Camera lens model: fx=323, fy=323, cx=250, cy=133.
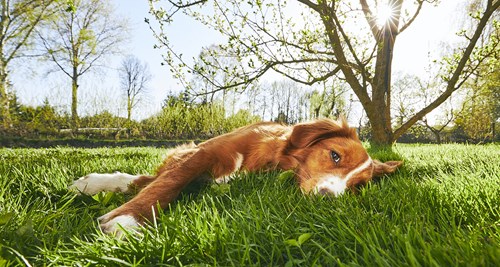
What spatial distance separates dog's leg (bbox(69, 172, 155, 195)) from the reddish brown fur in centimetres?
3

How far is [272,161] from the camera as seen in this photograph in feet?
9.64

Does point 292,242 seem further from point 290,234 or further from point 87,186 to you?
point 87,186

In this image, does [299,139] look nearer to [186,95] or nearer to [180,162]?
[180,162]

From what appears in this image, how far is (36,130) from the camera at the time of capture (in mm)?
18156

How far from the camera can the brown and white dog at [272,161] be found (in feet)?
7.90

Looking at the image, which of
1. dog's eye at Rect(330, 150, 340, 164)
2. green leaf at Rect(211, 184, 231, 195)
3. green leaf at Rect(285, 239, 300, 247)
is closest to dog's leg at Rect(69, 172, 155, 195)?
green leaf at Rect(211, 184, 231, 195)

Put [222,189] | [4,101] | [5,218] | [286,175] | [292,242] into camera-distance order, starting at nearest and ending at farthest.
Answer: [292,242] → [5,218] → [222,189] → [286,175] → [4,101]

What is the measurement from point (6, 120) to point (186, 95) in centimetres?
1565

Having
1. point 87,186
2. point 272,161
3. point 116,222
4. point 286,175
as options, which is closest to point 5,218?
point 116,222

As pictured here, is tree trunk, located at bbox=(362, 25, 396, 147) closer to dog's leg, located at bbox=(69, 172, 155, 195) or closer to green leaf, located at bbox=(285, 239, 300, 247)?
dog's leg, located at bbox=(69, 172, 155, 195)

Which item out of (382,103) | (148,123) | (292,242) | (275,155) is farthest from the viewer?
(148,123)

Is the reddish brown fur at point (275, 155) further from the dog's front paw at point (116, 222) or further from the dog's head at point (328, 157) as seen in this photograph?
the dog's front paw at point (116, 222)

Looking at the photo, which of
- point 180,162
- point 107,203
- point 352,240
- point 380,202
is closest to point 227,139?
point 180,162

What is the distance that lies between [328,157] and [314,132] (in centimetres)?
27
